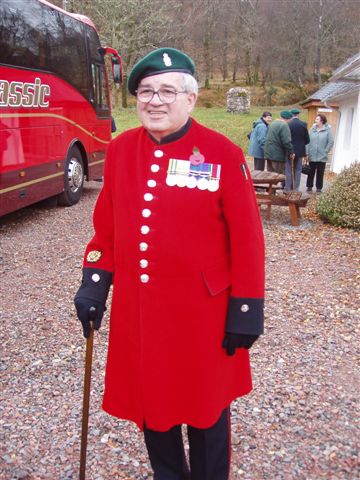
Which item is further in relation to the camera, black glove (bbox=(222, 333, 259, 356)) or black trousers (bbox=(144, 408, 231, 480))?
black trousers (bbox=(144, 408, 231, 480))

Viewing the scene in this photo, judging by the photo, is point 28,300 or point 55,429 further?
point 28,300

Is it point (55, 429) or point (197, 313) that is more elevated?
point (197, 313)

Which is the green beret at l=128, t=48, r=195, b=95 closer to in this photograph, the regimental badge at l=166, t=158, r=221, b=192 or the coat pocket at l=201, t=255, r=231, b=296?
the regimental badge at l=166, t=158, r=221, b=192

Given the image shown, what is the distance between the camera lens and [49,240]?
7.23 m

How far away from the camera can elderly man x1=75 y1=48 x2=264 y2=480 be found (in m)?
1.98

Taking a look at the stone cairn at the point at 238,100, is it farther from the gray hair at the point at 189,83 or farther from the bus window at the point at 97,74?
the gray hair at the point at 189,83

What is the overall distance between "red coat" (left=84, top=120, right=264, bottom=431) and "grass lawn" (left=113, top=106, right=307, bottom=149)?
22.6 metres

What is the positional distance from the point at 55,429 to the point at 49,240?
14.6ft

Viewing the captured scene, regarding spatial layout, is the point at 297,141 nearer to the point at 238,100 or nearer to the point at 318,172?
the point at 318,172

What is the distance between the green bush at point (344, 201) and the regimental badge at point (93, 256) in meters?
6.67

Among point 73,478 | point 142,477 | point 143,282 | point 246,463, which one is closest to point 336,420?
point 246,463

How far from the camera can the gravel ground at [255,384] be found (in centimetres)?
279

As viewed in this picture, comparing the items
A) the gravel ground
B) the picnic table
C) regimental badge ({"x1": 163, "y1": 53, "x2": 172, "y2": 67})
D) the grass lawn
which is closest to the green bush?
the picnic table

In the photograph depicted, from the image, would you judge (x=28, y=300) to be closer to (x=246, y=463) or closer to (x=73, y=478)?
(x=73, y=478)
